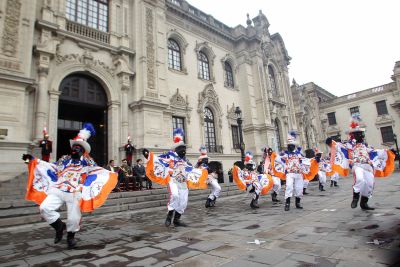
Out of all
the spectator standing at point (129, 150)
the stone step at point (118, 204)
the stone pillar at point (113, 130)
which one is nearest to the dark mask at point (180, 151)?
the stone step at point (118, 204)

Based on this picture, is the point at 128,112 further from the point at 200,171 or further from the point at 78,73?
the point at 200,171

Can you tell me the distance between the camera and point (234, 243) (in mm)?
3848

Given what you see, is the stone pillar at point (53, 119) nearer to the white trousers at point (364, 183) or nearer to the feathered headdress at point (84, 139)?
the feathered headdress at point (84, 139)

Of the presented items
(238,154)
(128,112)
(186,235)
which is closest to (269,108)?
(238,154)

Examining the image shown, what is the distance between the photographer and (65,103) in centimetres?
1309

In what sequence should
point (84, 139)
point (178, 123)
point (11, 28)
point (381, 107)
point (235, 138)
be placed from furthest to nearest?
point (381, 107) → point (235, 138) → point (178, 123) → point (11, 28) → point (84, 139)

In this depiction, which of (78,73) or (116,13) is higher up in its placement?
(116,13)

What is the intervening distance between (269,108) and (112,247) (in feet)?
70.6

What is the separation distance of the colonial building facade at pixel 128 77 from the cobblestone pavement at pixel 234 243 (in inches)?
282

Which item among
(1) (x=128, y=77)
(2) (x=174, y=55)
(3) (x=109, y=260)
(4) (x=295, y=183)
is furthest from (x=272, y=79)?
(3) (x=109, y=260)

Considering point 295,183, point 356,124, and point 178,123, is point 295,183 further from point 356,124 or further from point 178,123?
point 178,123

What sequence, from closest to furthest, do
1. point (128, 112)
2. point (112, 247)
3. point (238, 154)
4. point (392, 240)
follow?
1. point (392, 240)
2. point (112, 247)
3. point (128, 112)
4. point (238, 154)

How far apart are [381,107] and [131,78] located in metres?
35.1

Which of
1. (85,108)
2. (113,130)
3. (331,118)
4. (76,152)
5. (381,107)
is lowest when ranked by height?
(76,152)
